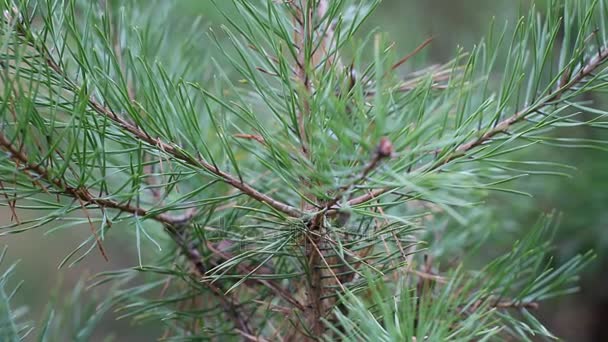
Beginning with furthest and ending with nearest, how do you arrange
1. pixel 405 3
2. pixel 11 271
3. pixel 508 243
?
pixel 405 3
pixel 508 243
pixel 11 271

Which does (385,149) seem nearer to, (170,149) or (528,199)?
(170,149)

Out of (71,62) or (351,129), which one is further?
(71,62)

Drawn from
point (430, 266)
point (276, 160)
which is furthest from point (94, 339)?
point (276, 160)

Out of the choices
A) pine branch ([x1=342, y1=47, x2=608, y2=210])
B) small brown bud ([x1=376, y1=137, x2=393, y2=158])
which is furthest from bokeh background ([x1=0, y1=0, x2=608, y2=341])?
small brown bud ([x1=376, y1=137, x2=393, y2=158])

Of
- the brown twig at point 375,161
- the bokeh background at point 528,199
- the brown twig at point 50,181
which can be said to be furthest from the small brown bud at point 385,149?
the bokeh background at point 528,199

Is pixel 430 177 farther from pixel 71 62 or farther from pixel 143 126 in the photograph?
pixel 71 62

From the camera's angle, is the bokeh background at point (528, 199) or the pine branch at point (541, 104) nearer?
the pine branch at point (541, 104)

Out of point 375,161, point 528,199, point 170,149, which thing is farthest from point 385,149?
point 528,199

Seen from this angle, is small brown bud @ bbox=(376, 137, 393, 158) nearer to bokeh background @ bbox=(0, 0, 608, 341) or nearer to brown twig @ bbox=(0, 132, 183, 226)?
brown twig @ bbox=(0, 132, 183, 226)

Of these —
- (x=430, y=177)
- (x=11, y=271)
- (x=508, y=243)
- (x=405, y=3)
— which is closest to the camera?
(x=430, y=177)

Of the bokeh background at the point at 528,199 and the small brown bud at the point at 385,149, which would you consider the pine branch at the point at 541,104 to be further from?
the bokeh background at the point at 528,199
